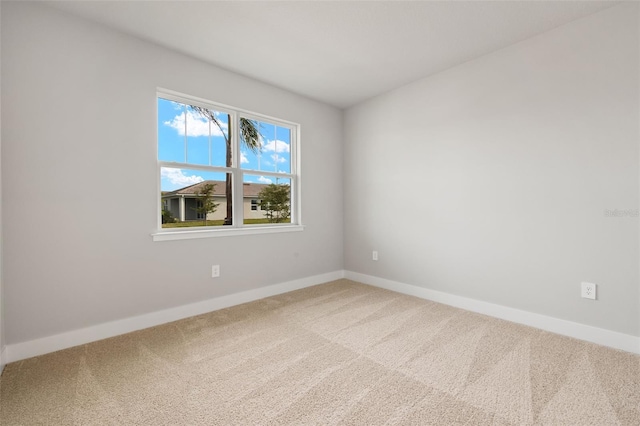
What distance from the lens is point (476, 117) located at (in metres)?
2.87

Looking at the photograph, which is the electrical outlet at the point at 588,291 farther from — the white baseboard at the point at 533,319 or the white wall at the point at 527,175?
the white baseboard at the point at 533,319

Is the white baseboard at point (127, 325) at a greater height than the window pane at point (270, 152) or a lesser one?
lesser

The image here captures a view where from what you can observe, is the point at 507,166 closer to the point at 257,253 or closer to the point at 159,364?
the point at 257,253

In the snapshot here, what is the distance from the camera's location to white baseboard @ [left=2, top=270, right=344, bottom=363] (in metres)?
2.01

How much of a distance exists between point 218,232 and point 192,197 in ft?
1.45

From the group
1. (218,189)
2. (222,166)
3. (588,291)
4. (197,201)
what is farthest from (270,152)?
(588,291)

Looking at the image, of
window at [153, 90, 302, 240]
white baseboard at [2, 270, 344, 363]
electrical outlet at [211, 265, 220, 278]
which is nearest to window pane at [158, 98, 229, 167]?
window at [153, 90, 302, 240]

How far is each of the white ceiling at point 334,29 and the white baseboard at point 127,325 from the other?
242 cm

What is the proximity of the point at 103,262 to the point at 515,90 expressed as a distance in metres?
3.85

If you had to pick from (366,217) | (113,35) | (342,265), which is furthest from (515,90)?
(113,35)

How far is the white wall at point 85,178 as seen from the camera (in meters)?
2.00

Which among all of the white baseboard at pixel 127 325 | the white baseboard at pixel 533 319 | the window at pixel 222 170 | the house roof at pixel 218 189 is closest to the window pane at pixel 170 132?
the window at pixel 222 170

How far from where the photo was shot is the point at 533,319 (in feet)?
8.22

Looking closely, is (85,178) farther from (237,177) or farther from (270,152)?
(270,152)
